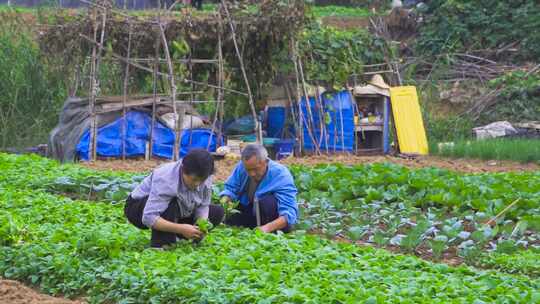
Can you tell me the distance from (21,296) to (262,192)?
289 cm

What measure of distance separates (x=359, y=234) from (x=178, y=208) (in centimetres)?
220

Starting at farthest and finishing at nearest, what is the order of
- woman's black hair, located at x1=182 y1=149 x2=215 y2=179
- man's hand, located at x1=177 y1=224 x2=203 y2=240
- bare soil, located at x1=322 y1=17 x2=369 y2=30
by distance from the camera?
bare soil, located at x1=322 y1=17 x2=369 y2=30 → man's hand, located at x1=177 y1=224 x2=203 y2=240 → woman's black hair, located at x1=182 y1=149 x2=215 y2=179

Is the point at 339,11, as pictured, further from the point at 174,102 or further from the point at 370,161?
the point at 174,102

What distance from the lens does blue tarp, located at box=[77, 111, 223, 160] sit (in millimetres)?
17234

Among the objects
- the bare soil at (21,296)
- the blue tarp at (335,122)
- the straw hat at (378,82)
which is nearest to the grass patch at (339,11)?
the straw hat at (378,82)

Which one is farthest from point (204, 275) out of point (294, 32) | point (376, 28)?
point (376, 28)

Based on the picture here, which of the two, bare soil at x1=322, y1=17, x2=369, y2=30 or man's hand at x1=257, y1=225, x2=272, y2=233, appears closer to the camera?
man's hand at x1=257, y1=225, x2=272, y2=233

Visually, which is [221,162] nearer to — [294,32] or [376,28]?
[294,32]

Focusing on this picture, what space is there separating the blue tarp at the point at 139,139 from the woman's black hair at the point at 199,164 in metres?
8.79

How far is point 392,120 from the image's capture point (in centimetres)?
1959

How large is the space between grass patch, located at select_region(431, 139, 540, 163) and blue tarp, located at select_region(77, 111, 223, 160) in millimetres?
4045

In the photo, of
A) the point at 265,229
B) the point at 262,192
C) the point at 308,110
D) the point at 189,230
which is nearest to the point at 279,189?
the point at 262,192

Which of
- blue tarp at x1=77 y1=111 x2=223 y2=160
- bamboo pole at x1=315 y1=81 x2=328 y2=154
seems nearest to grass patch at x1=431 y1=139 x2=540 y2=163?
bamboo pole at x1=315 y1=81 x2=328 y2=154

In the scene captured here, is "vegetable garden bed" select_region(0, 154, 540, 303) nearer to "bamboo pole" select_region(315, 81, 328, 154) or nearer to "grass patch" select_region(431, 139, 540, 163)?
"grass patch" select_region(431, 139, 540, 163)
